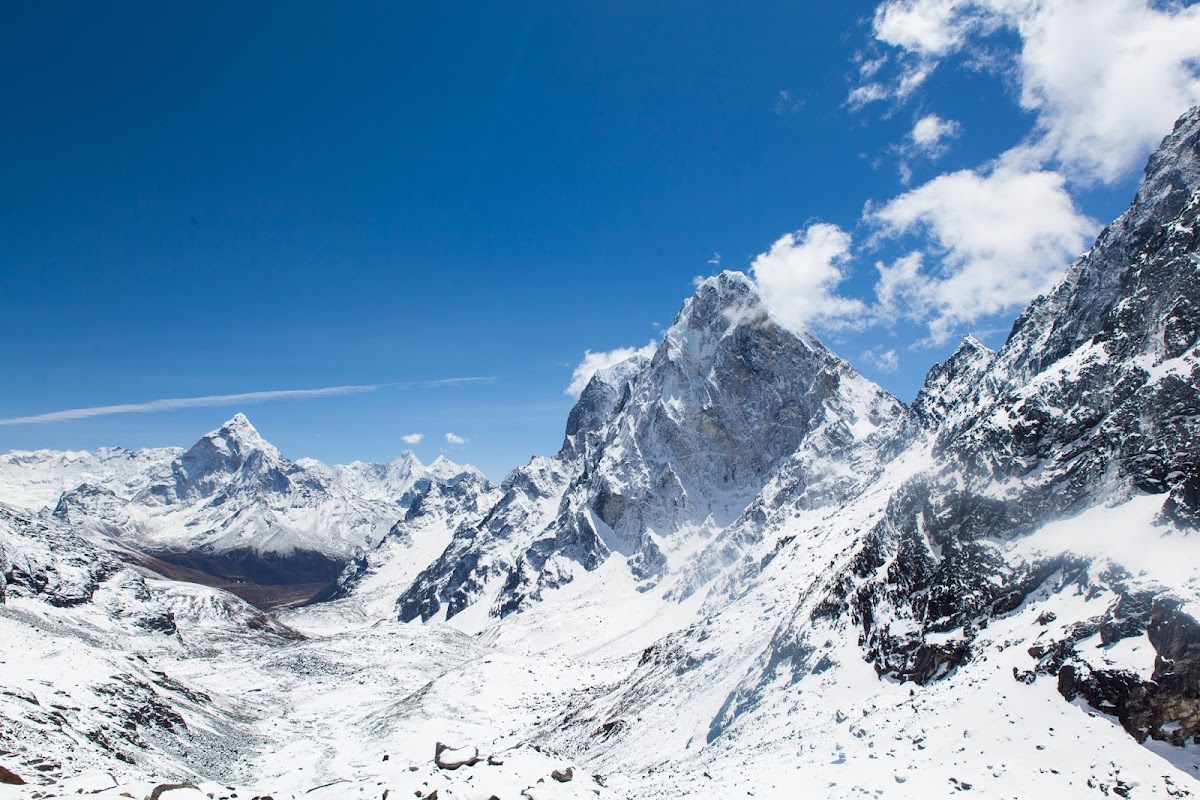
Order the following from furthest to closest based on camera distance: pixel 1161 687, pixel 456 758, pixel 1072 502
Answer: pixel 1072 502 < pixel 456 758 < pixel 1161 687

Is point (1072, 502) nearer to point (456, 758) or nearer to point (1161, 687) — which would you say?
point (1161, 687)

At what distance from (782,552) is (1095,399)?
61.2 m

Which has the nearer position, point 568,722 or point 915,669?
point 915,669

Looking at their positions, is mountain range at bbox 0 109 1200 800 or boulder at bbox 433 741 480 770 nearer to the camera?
mountain range at bbox 0 109 1200 800

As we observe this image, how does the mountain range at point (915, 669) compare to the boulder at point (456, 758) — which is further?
the boulder at point (456, 758)

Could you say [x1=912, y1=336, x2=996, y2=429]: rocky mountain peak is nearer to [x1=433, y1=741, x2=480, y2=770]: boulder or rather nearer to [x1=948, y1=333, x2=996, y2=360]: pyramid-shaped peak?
[x1=948, y1=333, x2=996, y2=360]: pyramid-shaped peak

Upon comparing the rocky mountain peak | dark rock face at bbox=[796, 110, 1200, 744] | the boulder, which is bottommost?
the boulder

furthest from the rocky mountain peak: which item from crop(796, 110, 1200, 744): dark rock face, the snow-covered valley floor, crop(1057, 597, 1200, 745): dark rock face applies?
crop(1057, 597, 1200, 745): dark rock face

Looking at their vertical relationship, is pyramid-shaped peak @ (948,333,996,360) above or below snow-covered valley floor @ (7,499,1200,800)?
above

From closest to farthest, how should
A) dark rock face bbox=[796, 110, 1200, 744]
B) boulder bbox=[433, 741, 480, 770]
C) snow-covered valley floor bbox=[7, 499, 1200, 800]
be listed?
snow-covered valley floor bbox=[7, 499, 1200, 800] < dark rock face bbox=[796, 110, 1200, 744] < boulder bbox=[433, 741, 480, 770]

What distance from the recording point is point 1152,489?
31.4 m

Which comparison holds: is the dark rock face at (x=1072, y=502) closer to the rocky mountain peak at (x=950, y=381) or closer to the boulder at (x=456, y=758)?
the boulder at (x=456, y=758)

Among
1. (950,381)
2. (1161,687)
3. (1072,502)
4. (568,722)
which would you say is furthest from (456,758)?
(950,381)

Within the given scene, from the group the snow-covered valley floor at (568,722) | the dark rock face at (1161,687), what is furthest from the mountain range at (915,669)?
the snow-covered valley floor at (568,722)
